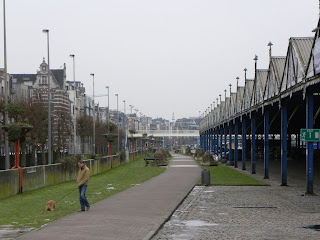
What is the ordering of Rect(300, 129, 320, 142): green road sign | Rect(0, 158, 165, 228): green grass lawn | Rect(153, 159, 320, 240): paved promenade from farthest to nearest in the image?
Rect(300, 129, 320, 142): green road sign, Rect(0, 158, 165, 228): green grass lawn, Rect(153, 159, 320, 240): paved promenade

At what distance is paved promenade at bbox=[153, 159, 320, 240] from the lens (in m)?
13.8

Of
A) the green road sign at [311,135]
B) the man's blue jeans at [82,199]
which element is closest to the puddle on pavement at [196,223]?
the man's blue jeans at [82,199]

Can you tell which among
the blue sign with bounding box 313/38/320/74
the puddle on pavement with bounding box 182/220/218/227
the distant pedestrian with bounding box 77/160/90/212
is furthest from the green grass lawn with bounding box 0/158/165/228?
the blue sign with bounding box 313/38/320/74

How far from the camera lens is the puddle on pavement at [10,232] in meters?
13.2

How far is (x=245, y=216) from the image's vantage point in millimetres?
17547

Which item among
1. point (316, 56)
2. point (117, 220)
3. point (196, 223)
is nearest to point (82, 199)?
point (117, 220)

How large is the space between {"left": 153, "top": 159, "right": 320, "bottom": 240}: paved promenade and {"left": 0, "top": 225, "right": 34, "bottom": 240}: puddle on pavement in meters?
3.16

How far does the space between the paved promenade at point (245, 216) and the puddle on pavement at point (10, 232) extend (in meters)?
3.16

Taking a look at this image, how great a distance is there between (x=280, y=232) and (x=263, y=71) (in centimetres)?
2845

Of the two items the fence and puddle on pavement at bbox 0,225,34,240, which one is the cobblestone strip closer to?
puddle on pavement at bbox 0,225,34,240

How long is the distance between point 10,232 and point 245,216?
23.0ft

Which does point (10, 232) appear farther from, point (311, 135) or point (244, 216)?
point (311, 135)

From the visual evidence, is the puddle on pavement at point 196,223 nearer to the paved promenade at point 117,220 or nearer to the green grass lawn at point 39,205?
the paved promenade at point 117,220

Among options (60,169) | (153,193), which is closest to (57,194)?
(153,193)
